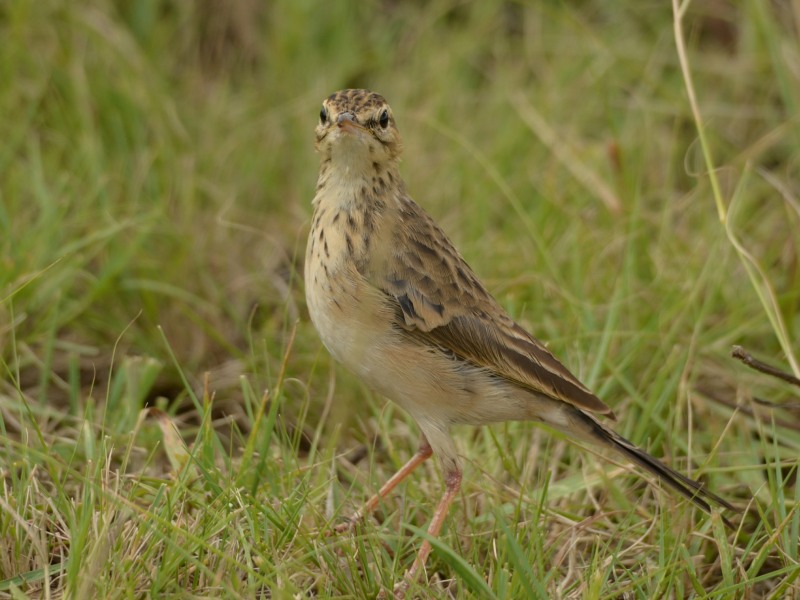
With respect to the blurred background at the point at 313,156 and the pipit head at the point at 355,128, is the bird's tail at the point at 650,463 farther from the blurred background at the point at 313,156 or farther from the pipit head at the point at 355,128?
the pipit head at the point at 355,128

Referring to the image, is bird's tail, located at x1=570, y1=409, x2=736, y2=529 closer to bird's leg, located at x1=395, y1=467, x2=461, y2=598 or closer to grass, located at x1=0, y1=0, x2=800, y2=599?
grass, located at x1=0, y1=0, x2=800, y2=599

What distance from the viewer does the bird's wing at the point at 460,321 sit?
171 inches

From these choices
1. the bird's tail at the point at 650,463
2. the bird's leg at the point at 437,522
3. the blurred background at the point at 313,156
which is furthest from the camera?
the blurred background at the point at 313,156

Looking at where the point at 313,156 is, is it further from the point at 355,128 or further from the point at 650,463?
the point at 650,463

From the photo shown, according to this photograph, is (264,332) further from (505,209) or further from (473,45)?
(473,45)

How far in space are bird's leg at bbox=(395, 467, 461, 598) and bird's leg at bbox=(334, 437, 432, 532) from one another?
17cm

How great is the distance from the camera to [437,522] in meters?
4.27

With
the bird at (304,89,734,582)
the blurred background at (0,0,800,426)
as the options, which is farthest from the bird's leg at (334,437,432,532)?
the blurred background at (0,0,800,426)

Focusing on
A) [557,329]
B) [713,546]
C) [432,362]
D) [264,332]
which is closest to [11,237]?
[264,332]

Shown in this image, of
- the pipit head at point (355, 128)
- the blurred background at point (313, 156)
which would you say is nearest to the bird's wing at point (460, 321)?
the pipit head at point (355, 128)

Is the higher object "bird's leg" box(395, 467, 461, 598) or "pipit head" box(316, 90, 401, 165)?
"pipit head" box(316, 90, 401, 165)

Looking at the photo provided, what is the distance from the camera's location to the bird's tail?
4.20m

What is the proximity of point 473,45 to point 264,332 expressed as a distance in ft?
11.4

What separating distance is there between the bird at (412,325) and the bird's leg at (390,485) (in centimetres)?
1
